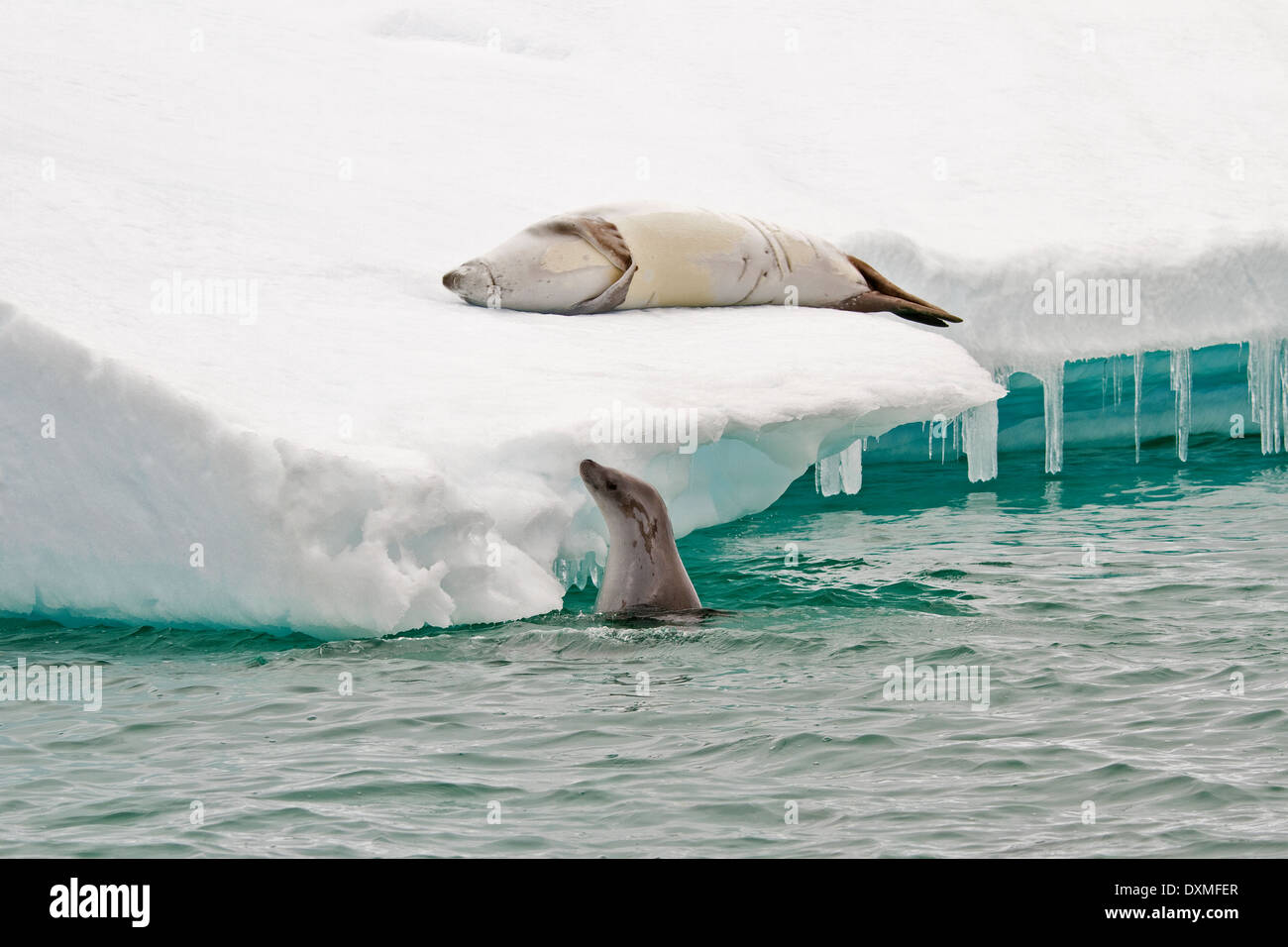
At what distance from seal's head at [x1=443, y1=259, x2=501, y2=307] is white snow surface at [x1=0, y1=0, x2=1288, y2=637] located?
0.45 feet

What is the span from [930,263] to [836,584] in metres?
3.48

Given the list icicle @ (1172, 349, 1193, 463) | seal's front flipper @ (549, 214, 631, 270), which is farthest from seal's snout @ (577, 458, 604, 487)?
icicle @ (1172, 349, 1193, 463)

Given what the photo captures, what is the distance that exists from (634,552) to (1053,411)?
189 inches

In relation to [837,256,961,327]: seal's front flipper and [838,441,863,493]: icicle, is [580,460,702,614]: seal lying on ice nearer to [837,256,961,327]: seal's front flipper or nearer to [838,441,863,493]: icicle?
[838,441,863,493]: icicle

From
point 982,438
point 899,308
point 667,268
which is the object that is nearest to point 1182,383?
point 982,438

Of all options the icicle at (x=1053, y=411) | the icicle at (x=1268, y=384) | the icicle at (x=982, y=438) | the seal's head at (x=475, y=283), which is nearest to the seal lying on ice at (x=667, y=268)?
the seal's head at (x=475, y=283)

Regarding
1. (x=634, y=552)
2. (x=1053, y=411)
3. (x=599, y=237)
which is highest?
(x=599, y=237)

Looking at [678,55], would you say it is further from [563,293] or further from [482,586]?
[482,586]

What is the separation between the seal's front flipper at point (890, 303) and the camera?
9555 mm

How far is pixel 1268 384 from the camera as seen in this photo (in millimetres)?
10891

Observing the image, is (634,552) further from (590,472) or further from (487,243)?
(487,243)

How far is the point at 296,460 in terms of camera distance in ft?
19.6

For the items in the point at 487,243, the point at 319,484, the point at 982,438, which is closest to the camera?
the point at 319,484

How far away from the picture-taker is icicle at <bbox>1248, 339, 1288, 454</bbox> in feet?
35.2
